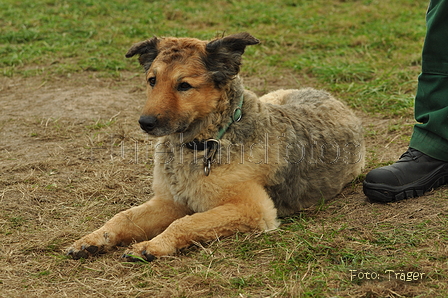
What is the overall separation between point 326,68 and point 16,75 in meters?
5.33

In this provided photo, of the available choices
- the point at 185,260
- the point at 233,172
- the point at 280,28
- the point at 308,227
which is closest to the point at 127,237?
the point at 185,260

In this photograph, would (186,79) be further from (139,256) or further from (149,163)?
(149,163)

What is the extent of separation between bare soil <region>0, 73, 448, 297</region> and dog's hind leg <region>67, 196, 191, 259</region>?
113 millimetres

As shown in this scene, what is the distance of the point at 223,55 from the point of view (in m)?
4.53

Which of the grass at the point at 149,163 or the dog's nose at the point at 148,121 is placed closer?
the grass at the point at 149,163

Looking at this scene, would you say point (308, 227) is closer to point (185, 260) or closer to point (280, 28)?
point (185, 260)

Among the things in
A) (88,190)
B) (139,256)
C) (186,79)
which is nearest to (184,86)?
(186,79)

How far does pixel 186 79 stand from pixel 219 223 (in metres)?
1.17

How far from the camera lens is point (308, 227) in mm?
4473

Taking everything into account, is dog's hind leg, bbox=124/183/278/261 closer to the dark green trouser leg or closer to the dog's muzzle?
the dog's muzzle

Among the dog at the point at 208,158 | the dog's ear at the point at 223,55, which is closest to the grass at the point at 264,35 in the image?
the dog at the point at 208,158

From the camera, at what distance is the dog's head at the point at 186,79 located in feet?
14.0

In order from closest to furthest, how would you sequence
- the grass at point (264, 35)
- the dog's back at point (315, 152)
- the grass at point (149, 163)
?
Answer: the grass at point (149, 163)
the dog's back at point (315, 152)
the grass at point (264, 35)

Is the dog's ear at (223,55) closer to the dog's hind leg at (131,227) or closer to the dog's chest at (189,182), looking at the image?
the dog's chest at (189,182)
